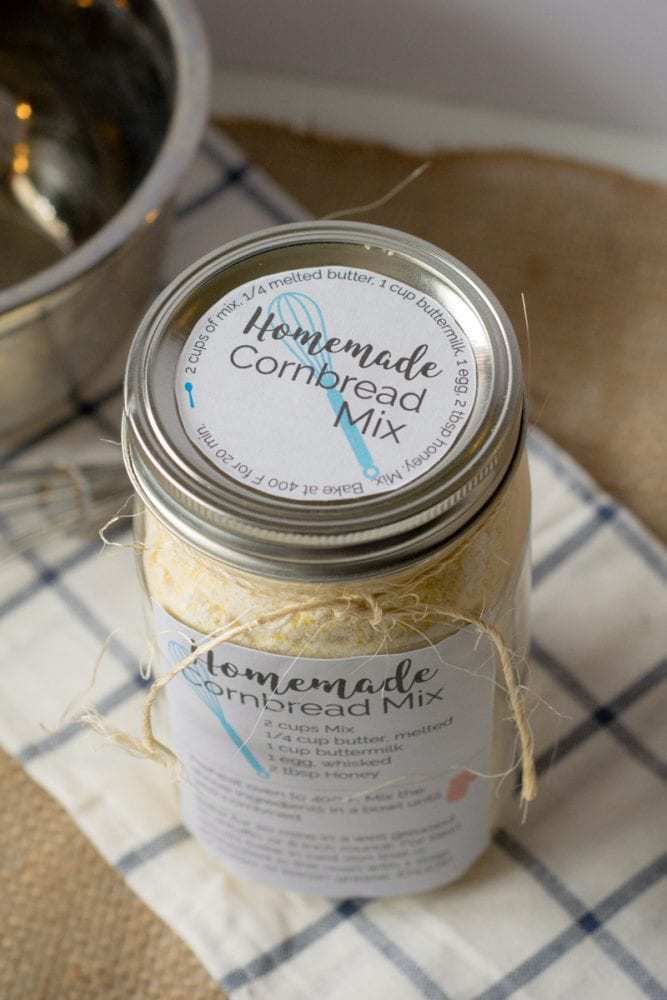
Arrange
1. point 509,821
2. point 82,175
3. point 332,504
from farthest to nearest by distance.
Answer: point 82,175, point 509,821, point 332,504

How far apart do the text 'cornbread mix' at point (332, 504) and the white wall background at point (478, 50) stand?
13.6 inches

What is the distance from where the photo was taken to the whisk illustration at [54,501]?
558mm

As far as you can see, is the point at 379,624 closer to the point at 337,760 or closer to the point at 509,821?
the point at 337,760

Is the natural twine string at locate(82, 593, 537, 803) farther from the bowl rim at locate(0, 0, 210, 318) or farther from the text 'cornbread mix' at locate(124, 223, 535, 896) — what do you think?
the bowl rim at locate(0, 0, 210, 318)

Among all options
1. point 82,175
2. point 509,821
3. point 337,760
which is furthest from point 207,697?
point 82,175

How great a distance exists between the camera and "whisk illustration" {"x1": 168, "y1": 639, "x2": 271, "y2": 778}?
37 cm

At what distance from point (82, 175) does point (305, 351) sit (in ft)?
1.19

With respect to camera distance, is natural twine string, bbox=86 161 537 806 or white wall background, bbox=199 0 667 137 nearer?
natural twine string, bbox=86 161 537 806

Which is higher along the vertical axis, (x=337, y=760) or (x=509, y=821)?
(x=337, y=760)

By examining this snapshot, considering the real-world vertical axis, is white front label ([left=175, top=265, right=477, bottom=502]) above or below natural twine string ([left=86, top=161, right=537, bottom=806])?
above

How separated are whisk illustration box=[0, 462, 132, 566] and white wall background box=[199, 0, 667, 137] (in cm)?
28

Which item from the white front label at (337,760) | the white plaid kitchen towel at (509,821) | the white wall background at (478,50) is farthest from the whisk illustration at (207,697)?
the white wall background at (478,50)

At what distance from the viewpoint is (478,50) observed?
68 centimetres

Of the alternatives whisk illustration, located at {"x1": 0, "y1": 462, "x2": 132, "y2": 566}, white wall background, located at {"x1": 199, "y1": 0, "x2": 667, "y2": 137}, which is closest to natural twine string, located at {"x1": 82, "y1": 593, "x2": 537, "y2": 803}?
whisk illustration, located at {"x1": 0, "y1": 462, "x2": 132, "y2": 566}
